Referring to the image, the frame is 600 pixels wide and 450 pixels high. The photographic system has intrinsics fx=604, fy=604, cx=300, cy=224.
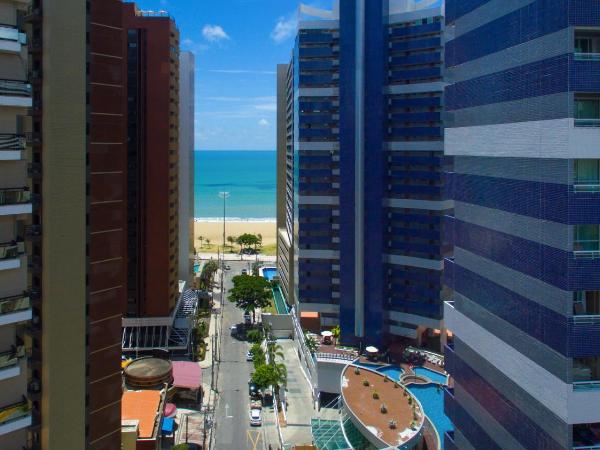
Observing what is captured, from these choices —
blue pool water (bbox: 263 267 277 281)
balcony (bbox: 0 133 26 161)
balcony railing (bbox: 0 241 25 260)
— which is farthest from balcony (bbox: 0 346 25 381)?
blue pool water (bbox: 263 267 277 281)

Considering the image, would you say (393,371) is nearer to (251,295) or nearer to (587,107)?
(251,295)

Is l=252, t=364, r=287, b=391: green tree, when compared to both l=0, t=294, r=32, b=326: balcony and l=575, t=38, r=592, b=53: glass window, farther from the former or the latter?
l=575, t=38, r=592, b=53: glass window

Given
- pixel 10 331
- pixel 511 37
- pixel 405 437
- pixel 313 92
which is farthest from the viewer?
pixel 313 92

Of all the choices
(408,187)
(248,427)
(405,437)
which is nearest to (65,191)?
(405,437)

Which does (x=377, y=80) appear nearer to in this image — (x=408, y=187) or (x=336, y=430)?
(x=408, y=187)

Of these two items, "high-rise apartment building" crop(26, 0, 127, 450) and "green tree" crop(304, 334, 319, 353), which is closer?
"high-rise apartment building" crop(26, 0, 127, 450)

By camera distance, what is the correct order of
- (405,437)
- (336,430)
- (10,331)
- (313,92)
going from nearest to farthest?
(10,331)
(405,437)
(336,430)
(313,92)

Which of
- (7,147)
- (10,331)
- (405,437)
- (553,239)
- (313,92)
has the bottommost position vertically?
(405,437)

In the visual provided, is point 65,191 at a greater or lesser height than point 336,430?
greater
